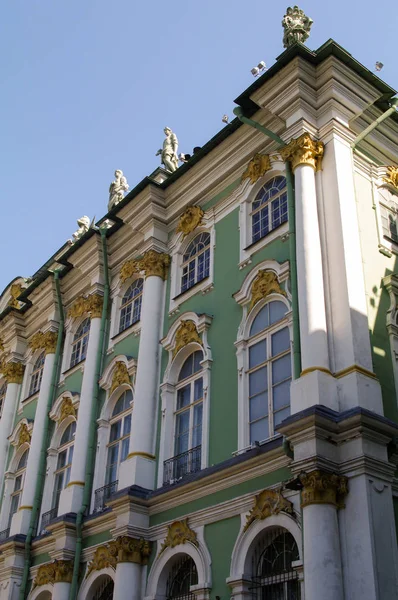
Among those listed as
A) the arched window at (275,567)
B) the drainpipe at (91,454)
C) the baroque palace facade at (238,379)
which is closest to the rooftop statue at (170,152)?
the baroque palace facade at (238,379)

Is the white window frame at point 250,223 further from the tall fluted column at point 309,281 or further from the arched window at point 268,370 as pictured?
the arched window at point 268,370

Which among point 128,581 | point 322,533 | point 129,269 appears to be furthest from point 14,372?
point 322,533

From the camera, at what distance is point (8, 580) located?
58.4 feet

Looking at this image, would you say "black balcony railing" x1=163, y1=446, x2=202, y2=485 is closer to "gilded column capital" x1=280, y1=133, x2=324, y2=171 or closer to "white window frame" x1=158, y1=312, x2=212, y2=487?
"white window frame" x1=158, y1=312, x2=212, y2=487

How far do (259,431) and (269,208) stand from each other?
464cm

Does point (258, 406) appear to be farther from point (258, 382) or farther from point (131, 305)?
point (131, 305)

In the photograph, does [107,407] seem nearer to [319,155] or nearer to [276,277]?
[276,277]

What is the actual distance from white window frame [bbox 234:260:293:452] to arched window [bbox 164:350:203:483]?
1281 mm

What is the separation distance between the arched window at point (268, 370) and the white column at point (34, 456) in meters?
7.57

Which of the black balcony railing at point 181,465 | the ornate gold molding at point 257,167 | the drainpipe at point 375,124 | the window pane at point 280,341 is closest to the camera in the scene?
the window pane at point 280,341

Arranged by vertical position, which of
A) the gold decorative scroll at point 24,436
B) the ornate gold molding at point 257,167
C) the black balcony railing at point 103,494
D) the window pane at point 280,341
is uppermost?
the ornate gold molding at point 257,167

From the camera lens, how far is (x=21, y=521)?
61.3 ft

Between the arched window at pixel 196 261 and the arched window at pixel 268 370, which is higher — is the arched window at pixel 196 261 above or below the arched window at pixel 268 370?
above

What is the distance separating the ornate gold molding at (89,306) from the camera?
19.6m
